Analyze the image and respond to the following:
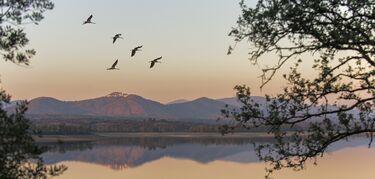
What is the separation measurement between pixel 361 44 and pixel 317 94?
1718 mm

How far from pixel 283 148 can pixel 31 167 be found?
6.01 m

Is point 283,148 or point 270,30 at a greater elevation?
point 270,30

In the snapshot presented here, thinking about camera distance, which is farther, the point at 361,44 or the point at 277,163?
the point at 277,163

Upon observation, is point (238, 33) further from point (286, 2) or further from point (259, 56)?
point (286, 2)

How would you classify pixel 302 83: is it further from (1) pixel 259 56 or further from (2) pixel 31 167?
(2) pixel 31 167

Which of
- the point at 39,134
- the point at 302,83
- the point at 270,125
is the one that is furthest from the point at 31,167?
the point at 302,83

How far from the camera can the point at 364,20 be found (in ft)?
36.9

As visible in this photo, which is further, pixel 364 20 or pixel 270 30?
pixel 270 30

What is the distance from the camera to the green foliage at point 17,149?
10.7 meters

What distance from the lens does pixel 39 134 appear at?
40.3ft

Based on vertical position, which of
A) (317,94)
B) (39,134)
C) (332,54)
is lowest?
(39,134)

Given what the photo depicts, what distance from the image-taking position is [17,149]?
10.9 m

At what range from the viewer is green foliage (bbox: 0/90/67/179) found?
10.7m

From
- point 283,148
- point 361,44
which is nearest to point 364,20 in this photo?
point 361,44
